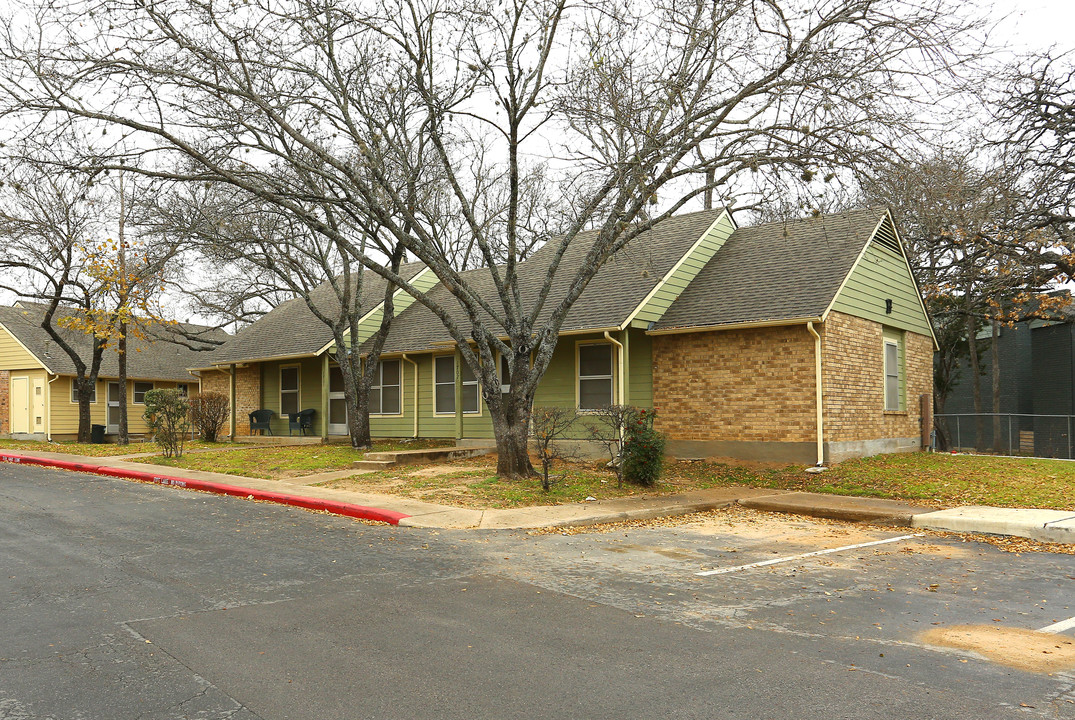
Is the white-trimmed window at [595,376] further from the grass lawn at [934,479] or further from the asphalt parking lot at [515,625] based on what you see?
the asphalt parking lot at [515,625]

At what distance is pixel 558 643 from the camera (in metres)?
5.66

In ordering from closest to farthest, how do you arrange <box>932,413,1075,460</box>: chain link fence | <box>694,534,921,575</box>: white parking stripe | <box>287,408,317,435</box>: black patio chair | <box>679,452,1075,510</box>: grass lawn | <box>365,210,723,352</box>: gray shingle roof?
<box>694,534,921,575</box>: white parking stripe → <box>679,452,1075,510</box>: grass lawn → <box>365,210,723,352</box>: gray shingle roof → <box>932,413,1075,460</box>: chain link fence → <box>287,408,317,435</box>: black patio chair

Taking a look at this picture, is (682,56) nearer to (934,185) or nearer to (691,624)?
(934,185)

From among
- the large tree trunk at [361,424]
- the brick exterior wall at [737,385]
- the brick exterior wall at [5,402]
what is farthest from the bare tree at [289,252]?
the brick exterior wall at [5,402]

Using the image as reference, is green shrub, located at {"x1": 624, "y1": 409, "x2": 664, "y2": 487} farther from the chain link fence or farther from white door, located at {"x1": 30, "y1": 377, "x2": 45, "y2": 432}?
white door, located at {"x1": 30, "y1": 377, "x2": 45, "y2": 432}

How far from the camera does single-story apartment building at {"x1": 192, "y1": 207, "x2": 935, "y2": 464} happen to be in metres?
16.6

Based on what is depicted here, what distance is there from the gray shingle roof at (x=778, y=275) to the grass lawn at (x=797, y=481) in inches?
127

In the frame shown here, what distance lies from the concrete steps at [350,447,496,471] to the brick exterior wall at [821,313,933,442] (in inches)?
330

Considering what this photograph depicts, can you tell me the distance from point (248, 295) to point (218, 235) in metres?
7.10

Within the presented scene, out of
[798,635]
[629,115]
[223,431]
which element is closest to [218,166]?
[629,115]

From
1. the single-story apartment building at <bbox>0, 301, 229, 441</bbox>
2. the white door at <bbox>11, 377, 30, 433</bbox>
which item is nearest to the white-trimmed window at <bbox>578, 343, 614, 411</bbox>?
the single-story apartment building at <bbox>0, 301, 229, 441</bbox>

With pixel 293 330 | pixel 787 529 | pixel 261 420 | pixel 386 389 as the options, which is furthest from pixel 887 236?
pixel 261 420

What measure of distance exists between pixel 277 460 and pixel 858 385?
13600 mm

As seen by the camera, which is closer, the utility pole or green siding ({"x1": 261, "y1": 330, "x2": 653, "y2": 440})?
green siding ({"x1": 261, "y1": 330, "x2": 653, "y2": 440})
